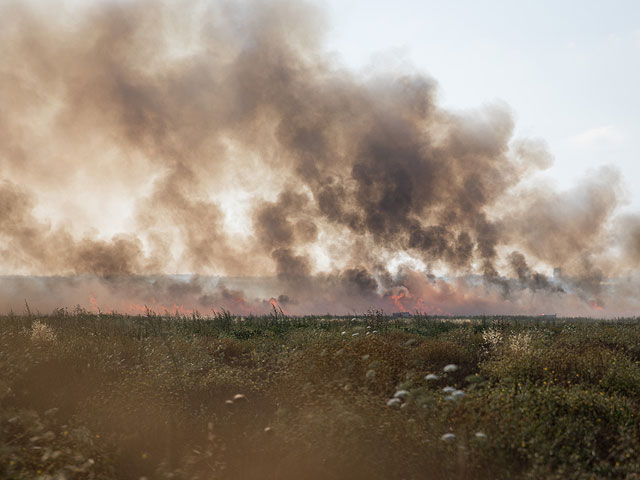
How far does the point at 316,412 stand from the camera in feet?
22.1

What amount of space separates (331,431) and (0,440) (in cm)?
401

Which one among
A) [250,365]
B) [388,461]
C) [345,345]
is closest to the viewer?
[388,461]

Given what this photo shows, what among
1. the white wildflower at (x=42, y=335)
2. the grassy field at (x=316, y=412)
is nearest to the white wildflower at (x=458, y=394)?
the grassy field at (x=316, y=412)

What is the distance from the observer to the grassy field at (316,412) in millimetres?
5605

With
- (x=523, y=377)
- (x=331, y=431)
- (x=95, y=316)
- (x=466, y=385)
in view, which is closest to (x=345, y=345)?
(x=466, y=385)

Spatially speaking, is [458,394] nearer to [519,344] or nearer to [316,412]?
[316,412]

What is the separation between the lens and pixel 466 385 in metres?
9.41

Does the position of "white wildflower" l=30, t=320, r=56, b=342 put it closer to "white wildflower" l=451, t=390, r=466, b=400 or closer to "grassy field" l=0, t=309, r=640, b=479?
"grassy field" l=0, t=309, r=640, b=479

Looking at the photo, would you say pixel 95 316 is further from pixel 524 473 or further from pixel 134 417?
pixel 524 473

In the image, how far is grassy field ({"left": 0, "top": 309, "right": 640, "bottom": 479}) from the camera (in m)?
5.61

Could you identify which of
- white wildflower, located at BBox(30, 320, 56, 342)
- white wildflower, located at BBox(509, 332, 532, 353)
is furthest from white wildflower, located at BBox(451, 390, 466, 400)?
white wildflower, located at BBox(30, 320, 56, 342)

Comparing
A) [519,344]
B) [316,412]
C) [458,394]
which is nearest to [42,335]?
[316,412]

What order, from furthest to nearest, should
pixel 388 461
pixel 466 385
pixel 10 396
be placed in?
pixel 466 385 → pixel 10 396 → pixel 388 461

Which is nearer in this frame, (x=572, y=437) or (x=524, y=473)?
(x=524, y=473)
